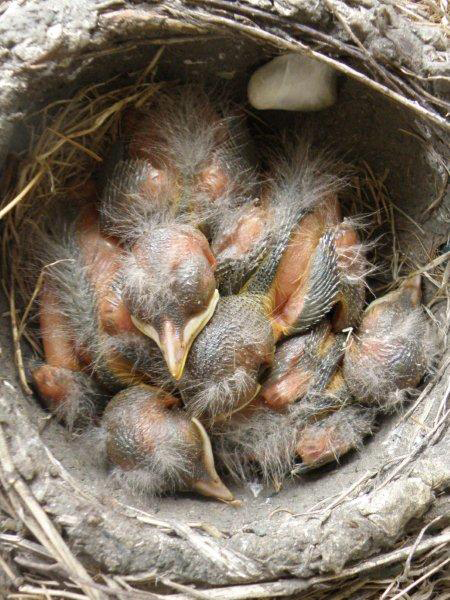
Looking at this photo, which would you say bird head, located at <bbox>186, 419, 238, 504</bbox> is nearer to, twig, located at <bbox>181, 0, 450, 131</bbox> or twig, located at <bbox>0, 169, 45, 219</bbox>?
twig, located at <bbox>0, 169, 45, 219</bbox>

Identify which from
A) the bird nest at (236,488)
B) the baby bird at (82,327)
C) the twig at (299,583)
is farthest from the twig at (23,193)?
the twig at (299,583)

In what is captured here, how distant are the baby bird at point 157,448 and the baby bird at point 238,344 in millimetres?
53

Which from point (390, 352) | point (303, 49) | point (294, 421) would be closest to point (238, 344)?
point (294, 421)

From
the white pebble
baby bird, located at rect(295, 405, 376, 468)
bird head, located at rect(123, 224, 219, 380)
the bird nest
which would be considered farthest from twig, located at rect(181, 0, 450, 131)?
baby bird, located at rect(295, 405, 376, 468)

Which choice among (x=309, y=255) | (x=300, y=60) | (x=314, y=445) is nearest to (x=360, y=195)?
(x=309, y=255)

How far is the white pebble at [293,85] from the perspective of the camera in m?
1.35

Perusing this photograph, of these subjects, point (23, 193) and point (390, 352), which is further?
point (390, 352)

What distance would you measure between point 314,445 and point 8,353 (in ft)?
2.17

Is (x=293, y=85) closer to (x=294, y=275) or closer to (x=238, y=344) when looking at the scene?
(x=294, y=275)

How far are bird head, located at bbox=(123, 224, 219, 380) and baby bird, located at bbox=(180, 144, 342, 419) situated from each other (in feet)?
0.14

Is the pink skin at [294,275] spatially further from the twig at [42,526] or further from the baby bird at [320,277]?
the twig at [42,526]

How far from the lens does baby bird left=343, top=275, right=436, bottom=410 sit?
1376 mm

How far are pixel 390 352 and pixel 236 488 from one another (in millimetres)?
446

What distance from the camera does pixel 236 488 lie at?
1426 millimetres
